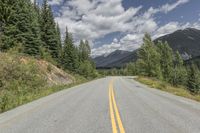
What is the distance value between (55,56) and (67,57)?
6.54 m

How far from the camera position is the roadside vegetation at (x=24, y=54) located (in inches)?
734

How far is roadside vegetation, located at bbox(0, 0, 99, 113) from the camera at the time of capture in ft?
61.1

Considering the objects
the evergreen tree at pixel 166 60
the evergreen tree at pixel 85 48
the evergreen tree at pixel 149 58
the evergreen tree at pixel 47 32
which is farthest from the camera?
the evergreen tree at pixel 85 48

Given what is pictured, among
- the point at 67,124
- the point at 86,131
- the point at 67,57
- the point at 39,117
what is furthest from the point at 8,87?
the point at 67,57

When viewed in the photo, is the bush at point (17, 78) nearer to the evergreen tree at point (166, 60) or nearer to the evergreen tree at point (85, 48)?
the evergreen tree at point (166, 60)

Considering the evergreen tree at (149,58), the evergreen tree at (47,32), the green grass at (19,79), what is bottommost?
the green grass at (19,79)

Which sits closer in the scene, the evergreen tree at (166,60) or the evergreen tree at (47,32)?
the evergreen tree at (47,32)

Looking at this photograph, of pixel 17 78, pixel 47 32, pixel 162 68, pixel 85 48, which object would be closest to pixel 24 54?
pixel 17 78

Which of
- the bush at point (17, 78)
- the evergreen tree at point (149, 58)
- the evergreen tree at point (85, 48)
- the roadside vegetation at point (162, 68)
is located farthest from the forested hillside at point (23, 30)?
the evergreen tree at point (85, 48)

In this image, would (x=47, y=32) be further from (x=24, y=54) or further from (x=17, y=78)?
(x=17, y=78)

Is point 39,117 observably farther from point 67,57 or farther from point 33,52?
point 67,57

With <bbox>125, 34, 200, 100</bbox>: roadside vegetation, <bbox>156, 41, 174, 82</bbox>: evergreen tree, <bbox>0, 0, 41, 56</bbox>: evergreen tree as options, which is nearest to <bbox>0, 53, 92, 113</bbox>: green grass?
<bbox>0, 0, 41, 56</bbox>: evergreen tree

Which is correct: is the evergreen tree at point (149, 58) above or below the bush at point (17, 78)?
above

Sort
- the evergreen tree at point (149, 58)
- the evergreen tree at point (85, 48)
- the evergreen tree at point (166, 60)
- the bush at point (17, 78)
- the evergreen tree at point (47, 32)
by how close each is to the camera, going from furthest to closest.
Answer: the evergreen tree at point (85, 48)
the evergreen tree at point (166, 60)
the evergreen tree at point (149, 58)
the evergreen tree at point (47, 32)
the bush at point (17, 78)
